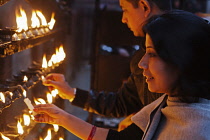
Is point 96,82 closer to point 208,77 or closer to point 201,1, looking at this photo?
point 208,77

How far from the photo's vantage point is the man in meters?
3.31

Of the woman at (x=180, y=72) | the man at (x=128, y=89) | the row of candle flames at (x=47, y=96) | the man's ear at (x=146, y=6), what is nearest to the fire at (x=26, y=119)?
the row of candle flames at (x=47, y=96)

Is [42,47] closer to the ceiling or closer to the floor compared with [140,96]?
closer to the ceiling

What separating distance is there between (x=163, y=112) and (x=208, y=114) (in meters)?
0.35

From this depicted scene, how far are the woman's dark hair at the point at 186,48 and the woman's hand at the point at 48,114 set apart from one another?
0.85 m

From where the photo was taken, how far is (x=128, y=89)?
3.79 m

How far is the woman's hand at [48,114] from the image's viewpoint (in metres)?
2.68

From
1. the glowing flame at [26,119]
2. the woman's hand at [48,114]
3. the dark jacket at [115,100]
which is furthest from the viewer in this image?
the dark jacket at [115,100]

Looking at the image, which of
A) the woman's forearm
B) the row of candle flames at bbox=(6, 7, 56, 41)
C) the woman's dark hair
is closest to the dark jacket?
the row of candle flames at bbox=(6, 7, 56, 41)

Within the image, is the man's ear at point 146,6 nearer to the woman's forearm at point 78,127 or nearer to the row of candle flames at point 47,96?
the row of candle flames at point 47,96

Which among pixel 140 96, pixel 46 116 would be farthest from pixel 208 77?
pixel 140 96

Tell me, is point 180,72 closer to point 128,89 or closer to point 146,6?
→ point 146,6

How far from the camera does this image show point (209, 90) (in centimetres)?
233

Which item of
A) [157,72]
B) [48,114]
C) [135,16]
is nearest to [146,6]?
[135,16]
